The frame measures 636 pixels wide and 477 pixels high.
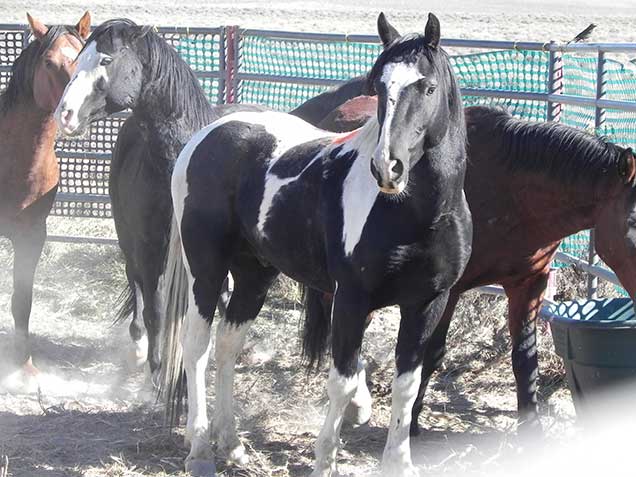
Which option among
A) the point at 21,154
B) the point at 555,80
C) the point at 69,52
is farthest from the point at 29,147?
the point at 555,80

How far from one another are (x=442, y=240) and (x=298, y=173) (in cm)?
80

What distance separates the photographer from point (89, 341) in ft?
23.1

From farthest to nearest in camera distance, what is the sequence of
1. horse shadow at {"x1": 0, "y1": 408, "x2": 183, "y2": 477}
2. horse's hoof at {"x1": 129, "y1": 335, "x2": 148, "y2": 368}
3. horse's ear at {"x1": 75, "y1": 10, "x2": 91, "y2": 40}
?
horse's hoof at {"x1": 129, "y1": 335, "x2": 148, "y2": 368}, horse's ear at {"x1": 75, "y1": 10, "x2": 91, "y2": 40}, horse shadow at {"x1": 0, "y1": 408, "x2": 183, "y2": 477}

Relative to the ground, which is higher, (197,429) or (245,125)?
(245,125)

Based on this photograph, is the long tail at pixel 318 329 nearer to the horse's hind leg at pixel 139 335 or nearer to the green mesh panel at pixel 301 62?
the horse's hind leg at pixel 139 335

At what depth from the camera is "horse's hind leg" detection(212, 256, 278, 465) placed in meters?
4.75

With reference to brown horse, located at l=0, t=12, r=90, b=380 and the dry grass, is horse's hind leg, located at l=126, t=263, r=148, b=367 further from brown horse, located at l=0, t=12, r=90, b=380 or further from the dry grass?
brown horse, located at l=0, t=12, r=90, b=380

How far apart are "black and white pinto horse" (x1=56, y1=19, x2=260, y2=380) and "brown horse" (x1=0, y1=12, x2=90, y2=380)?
1.57 ft

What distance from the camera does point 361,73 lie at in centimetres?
763

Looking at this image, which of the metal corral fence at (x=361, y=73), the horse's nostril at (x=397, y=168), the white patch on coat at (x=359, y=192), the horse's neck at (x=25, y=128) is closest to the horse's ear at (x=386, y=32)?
the white patch on coat at (x=359, y=192)

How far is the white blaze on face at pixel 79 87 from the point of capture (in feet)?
17.1

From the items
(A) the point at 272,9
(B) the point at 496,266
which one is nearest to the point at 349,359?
(B) the point at 496,266

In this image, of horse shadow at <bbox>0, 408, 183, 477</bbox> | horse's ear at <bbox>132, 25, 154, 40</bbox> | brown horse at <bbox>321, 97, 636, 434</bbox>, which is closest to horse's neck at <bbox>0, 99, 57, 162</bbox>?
horse's ear at <bbox>132, 25, 154, 40</bbox>

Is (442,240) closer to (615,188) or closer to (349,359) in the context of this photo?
(349,359)
